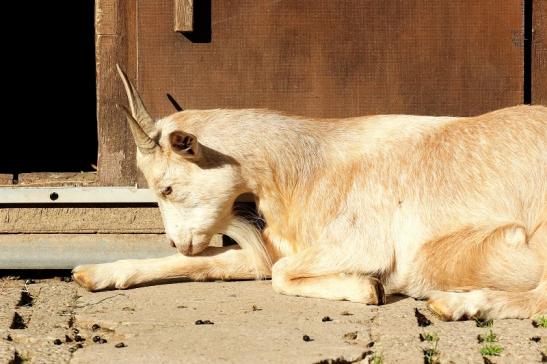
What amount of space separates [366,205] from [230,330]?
45.9 inches

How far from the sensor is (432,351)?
469 centimetres

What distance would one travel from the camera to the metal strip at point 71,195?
666cm

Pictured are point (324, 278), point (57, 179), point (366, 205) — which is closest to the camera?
point (324, 278)

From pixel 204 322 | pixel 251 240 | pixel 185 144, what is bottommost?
pixel 204 322

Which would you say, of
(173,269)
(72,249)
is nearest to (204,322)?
(173,269)

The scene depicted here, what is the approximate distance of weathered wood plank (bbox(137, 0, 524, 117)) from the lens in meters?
6.64

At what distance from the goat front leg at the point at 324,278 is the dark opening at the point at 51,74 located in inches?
212

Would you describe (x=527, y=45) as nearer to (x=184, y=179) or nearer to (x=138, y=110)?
(x=184, y=179)

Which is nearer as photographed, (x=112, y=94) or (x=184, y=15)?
(x=184, y=15)

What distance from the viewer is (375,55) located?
6660 mm

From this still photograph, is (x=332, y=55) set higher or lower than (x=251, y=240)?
higher

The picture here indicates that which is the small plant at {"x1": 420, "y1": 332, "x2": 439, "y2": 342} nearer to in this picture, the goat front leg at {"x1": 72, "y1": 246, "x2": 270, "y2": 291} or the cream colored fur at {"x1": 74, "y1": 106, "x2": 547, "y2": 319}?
the cream colored fur at {"x1": 74, "y1": 106, "x2": 547, "y2": 319}

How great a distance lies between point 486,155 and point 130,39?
7.16ft

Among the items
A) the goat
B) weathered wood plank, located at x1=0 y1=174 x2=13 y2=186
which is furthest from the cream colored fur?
weathered wood plank, located at x1=0 y1=174 x2=13 y2=186
